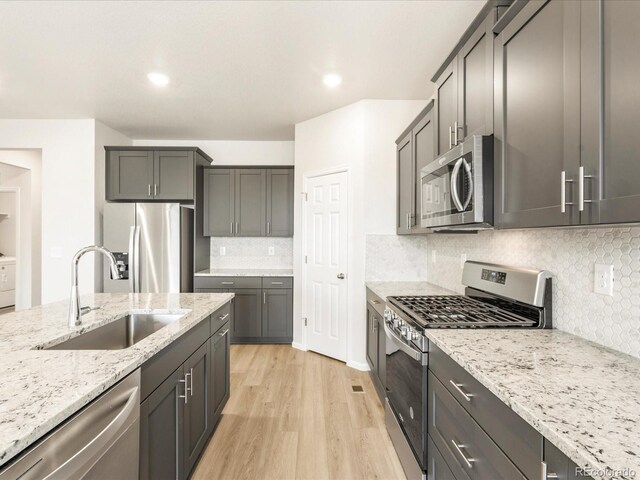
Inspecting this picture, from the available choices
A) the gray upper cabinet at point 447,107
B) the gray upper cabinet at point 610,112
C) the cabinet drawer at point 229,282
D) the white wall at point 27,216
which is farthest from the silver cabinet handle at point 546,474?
the white wall at point 27,216

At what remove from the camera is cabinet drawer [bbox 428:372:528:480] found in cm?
98

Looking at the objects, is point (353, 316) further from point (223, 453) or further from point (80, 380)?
point (80, 380)

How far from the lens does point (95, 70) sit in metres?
2.90

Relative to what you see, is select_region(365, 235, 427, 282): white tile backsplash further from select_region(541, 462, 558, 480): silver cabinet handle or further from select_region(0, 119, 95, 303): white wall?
select_region(0, 119, 95, 303): white wall

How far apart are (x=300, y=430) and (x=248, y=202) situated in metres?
2.95

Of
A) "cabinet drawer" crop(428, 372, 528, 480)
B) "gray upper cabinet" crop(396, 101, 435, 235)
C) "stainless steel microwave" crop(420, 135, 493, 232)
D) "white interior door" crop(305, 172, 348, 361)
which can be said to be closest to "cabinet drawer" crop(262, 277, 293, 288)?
"white interior door" crop(305, 172, 348, 361)

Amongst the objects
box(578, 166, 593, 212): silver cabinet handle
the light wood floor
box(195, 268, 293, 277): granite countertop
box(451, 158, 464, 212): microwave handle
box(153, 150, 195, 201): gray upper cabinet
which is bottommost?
the light wood floor

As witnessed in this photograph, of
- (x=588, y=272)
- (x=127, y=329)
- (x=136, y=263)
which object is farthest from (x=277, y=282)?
(x=588, y=272)

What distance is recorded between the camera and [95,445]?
93 cm

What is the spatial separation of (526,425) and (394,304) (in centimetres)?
127

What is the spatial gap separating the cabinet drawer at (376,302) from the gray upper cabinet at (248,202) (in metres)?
1.73

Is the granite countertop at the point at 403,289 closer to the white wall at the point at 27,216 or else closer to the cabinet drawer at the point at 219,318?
the cabinet drawer at the point at 219,318

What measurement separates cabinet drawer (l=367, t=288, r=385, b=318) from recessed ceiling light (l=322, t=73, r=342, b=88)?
6.21 ft

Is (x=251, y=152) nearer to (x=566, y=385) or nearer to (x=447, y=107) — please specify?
(x=447, y=107)
